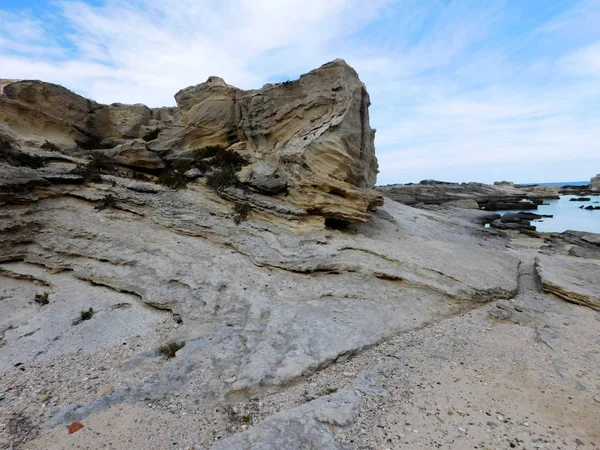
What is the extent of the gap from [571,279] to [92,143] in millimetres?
27407

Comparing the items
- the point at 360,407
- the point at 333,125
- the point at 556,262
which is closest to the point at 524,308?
the point at 556,262

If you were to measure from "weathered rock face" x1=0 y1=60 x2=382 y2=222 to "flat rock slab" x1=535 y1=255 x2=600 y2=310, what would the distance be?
7885 mm

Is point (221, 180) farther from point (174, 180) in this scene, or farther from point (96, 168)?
point (96, 168)

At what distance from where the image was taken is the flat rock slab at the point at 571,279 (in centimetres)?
1147

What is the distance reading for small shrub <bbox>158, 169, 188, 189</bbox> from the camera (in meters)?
15.4

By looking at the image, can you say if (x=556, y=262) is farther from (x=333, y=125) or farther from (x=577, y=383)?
(x=333, y=125)

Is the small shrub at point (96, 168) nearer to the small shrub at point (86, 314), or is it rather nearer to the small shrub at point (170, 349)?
the small shrub at point (86, 314)

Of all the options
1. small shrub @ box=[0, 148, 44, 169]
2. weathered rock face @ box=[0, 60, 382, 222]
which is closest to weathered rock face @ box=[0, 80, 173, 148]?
weathered rock face @ box=[0, 60, 382, 222]

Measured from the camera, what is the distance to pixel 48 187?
13.7 m

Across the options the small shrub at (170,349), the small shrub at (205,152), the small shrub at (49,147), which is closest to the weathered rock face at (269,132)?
the small shrub at (49,147)

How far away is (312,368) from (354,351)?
4.39 ft

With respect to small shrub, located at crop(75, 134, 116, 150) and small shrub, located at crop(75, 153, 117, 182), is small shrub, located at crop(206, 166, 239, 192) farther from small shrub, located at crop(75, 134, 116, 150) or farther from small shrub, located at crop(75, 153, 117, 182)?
small shrub, located at crop(75, 134, 116, 150)

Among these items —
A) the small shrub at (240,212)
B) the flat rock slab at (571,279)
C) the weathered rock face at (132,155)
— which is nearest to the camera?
the flat rock slab at (571,279)

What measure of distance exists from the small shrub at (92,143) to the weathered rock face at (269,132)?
209 millimetres
